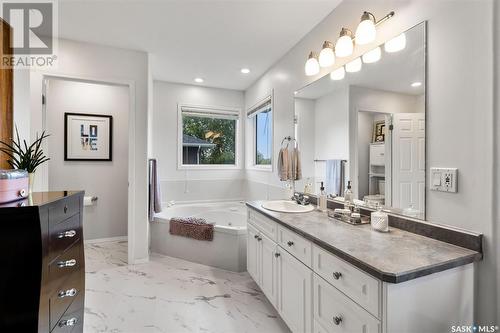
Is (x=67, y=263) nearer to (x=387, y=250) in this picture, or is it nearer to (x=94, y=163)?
(x=387, y=250)

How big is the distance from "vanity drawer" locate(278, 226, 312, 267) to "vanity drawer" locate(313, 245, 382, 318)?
0.20 ft

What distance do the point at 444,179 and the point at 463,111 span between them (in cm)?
34

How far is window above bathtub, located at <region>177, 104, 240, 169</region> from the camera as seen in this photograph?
4094 mm

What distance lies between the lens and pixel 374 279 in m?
0.94

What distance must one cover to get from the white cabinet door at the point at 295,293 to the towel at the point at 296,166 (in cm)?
99

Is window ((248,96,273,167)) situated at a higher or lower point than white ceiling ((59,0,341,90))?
lower

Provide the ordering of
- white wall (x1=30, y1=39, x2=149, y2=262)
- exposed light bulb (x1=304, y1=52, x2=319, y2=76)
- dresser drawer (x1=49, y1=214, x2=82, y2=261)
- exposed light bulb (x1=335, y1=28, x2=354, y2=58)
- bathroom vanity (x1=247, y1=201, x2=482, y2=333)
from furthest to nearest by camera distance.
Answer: white wall (x1=30, y1=39, x2=149, y2=262), exposed light bulb (x1=304, y1=52, x2=319, y2=76), exposed light bulb (x1=335, y1=28, x2=354, y2=58), dresser drawer (x1=49, y1=214, x2=82, y2=261), bathroom vanity (x1=247, y1=201, x2=482, y2=333)

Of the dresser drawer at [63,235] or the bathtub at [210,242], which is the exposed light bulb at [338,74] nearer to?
the bathtub at [210,242]

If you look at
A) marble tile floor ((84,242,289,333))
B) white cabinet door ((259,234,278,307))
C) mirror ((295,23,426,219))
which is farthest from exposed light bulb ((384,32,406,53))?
marble tile floor ((84,242,289,333))

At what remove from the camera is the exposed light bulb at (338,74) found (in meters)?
1.93

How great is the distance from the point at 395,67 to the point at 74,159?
3.98 metres

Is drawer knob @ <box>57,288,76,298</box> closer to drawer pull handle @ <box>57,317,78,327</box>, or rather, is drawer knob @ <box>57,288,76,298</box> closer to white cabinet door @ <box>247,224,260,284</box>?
drawer pull handle @ <box>57,317,78,327</box>

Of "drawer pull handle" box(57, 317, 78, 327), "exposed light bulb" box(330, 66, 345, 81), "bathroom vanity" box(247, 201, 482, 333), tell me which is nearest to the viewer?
"bathroom vanity" box(247, 201, 482, 333)

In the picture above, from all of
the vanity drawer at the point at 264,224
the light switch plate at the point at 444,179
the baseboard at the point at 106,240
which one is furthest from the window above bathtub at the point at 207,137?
the light switch plate at the point at 444,179
